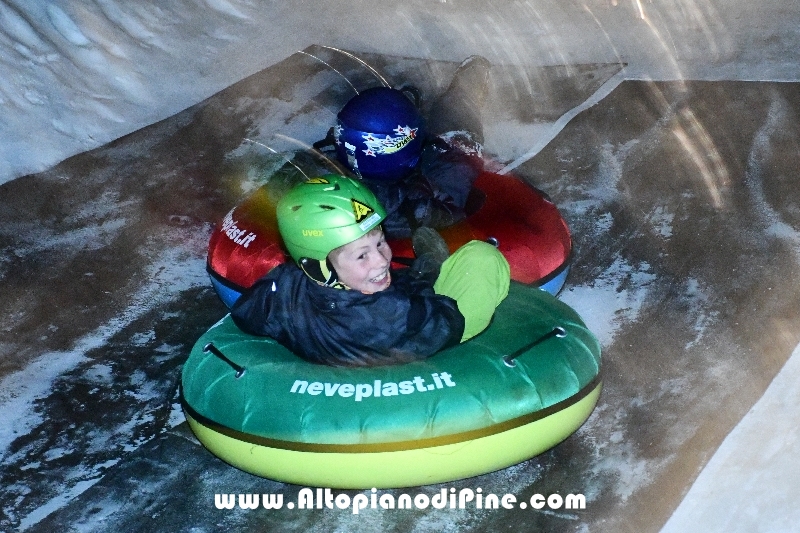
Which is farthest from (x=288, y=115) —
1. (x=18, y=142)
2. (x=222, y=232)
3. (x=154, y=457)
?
(x=154, y=457)

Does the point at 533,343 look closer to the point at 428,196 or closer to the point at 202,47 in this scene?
the point at 428,196

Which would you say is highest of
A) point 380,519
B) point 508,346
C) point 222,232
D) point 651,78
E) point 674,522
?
point 222,232

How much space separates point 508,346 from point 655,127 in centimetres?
435

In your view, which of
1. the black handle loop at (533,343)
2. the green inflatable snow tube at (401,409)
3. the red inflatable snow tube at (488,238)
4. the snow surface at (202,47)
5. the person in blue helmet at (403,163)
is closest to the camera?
the green inflatable snow tube at (401,409)

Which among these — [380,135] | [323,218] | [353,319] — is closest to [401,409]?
[353,319]

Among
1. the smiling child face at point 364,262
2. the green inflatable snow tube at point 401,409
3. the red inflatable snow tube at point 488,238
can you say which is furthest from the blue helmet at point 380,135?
the green inflatable snow tube at point 401,409

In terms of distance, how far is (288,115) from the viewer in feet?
30.9

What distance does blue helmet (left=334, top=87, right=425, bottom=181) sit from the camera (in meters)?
6.09

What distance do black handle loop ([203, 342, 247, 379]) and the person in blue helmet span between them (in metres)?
1.46

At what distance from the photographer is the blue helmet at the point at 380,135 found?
20.0 feet

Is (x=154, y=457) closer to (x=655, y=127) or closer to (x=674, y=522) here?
(x=674, y=522)

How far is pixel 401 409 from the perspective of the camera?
4.57 m

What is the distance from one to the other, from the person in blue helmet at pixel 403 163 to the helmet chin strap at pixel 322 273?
1.39m

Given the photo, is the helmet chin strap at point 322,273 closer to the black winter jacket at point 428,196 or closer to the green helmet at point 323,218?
the green helmet at point 323,218
